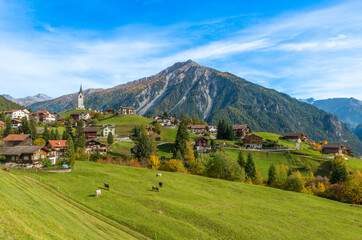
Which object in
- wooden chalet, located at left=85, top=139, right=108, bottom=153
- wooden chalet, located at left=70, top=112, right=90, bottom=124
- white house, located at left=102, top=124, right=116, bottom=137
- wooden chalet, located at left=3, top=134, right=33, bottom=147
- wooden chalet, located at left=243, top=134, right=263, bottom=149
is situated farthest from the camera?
wooden chalet, located at left=70, top=112, right=90, bottom=124

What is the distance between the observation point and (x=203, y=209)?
4066 cm

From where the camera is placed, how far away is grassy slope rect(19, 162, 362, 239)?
107 feet

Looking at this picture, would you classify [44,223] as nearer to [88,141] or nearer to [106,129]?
[88,141]

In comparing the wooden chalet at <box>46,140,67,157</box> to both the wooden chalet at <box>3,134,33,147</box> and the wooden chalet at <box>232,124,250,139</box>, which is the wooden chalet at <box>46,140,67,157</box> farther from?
the wooden chalet at <box>232,124,250,139</box>

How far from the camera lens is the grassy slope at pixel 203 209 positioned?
3272 centimetres

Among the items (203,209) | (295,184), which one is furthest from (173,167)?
(295,184)

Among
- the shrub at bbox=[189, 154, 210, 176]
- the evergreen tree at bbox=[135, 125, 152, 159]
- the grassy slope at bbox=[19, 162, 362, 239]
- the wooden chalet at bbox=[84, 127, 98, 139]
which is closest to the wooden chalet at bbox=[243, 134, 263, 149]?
the shrub at bbox=[189, 154, 210, 176]

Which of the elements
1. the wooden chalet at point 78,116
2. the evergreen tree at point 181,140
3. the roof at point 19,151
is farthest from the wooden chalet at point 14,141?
the wooden chalet at point 78,116

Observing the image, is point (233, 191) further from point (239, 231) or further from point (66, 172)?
point (66, 172)

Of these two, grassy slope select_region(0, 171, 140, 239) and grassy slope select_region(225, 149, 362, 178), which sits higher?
grassy slope select_region(0, 171, 140, 239)

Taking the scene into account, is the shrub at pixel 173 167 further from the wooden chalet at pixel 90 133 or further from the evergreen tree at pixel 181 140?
the wooden chalet at pixel 90 133

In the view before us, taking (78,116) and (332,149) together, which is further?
(78,116)

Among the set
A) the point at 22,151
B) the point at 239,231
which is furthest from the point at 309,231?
the point at 22,151

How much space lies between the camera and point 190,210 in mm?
37969
